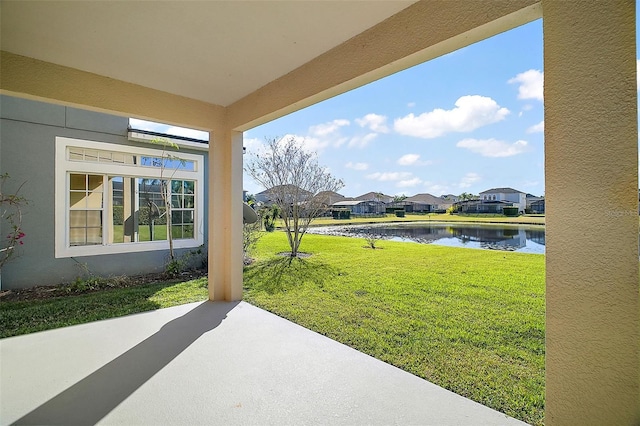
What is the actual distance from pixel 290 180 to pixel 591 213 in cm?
968

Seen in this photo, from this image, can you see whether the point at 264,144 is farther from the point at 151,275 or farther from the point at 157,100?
the point at 157,100

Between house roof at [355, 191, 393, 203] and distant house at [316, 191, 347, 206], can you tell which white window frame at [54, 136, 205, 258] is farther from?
house roof at [355, 191, 393, 203]

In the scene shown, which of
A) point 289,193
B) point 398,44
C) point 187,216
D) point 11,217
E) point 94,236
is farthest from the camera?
point 289,193

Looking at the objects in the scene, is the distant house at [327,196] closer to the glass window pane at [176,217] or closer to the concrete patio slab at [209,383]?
the glass window pane at [176,217]

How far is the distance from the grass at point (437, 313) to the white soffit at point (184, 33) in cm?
346

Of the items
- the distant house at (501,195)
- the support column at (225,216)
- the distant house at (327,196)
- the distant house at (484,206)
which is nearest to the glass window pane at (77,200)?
the support column at (225,216)

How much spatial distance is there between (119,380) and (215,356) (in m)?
0.89

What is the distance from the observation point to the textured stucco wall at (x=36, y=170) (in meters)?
5.91

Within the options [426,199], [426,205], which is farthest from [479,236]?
[426,199]

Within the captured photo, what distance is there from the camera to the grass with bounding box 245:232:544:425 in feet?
9.68

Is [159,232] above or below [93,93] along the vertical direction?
below

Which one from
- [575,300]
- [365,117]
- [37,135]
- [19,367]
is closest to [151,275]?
[37,135]

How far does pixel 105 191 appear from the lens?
7.11 meters

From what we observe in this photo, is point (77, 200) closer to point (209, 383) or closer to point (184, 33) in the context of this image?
point (184, 33)
